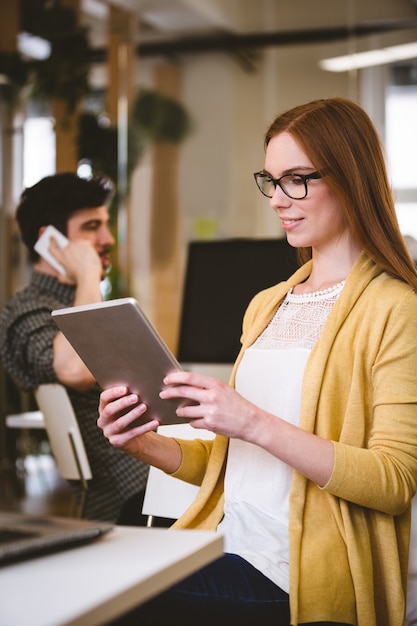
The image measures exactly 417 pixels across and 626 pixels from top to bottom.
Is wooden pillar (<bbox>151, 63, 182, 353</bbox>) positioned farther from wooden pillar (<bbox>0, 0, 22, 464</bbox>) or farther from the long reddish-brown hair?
the long reddish-brown hair

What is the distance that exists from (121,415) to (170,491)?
0.47 m

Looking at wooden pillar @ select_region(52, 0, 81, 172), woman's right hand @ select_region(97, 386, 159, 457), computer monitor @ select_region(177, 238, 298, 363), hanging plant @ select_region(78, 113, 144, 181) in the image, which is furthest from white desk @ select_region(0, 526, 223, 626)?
hanging plant @ select_region(78, 113, 144, 181)

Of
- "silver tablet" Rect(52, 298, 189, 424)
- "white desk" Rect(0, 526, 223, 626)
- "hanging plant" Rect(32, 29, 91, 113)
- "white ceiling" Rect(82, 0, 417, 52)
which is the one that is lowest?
"white desk" Rect(0, 526, 223, 626)

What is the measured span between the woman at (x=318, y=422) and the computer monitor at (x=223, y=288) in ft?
3.51

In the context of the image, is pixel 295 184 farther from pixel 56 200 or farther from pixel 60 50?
pixel 60 50

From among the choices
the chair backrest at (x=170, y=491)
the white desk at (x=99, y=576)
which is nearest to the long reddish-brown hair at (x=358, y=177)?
the chair backrest at (x=170, y=491)

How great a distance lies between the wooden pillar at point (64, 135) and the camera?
6.19 meters

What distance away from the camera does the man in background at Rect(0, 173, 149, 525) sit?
2.64m

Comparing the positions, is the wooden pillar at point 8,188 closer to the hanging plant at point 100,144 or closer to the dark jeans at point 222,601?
the hanging plant at point 100,144

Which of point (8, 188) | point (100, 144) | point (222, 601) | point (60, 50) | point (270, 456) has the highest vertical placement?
point (60, 50)

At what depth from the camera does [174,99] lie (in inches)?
257

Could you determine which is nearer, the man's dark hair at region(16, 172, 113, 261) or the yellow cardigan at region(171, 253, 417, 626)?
the yellow cardigan at region(171, 253, 417, 626)

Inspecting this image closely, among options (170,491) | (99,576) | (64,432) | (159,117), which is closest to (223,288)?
(64,432)

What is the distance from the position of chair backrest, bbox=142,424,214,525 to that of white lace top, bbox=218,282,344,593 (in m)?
0.24
